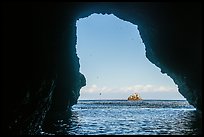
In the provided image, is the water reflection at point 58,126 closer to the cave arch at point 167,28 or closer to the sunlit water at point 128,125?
the sunlit water at point 128,125


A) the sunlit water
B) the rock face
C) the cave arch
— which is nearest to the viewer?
the rock face

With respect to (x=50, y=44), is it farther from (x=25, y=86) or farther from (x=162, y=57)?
(x=162, y=57)

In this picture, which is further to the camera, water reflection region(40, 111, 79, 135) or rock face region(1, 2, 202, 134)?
water reflection region(40, 111, 79, 135)

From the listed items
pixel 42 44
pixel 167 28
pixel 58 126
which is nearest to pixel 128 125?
pixel 58 126

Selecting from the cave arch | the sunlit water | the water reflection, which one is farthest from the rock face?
the sunlit water

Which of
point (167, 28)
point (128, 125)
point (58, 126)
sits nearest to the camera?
point (167, 28)

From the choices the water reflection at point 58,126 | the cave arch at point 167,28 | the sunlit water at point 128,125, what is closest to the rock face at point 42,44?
the cave arch at point 167,28

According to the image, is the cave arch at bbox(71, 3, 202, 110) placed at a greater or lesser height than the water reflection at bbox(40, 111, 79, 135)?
greater

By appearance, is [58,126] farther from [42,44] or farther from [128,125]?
[42,44]

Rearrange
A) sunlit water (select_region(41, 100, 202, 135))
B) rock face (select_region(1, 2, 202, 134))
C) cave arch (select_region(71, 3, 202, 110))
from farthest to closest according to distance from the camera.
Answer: sunlit water (select_region(41, 100, 202, 135)) → cave arch (select_region(71, 3, 202, 110)) → rock face (select_region(1, 2, 202, 134))

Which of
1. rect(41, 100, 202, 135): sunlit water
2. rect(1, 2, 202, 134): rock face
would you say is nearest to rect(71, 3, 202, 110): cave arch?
rect(1, 2, 202, 134): rock face

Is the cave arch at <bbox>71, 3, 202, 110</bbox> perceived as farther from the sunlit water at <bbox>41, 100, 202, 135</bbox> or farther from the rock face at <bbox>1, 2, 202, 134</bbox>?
the sunlit water at <bbox>41, 100, 202, 135</bbox>

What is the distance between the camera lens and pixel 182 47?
2886cm

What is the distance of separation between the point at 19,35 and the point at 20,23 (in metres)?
0.78
